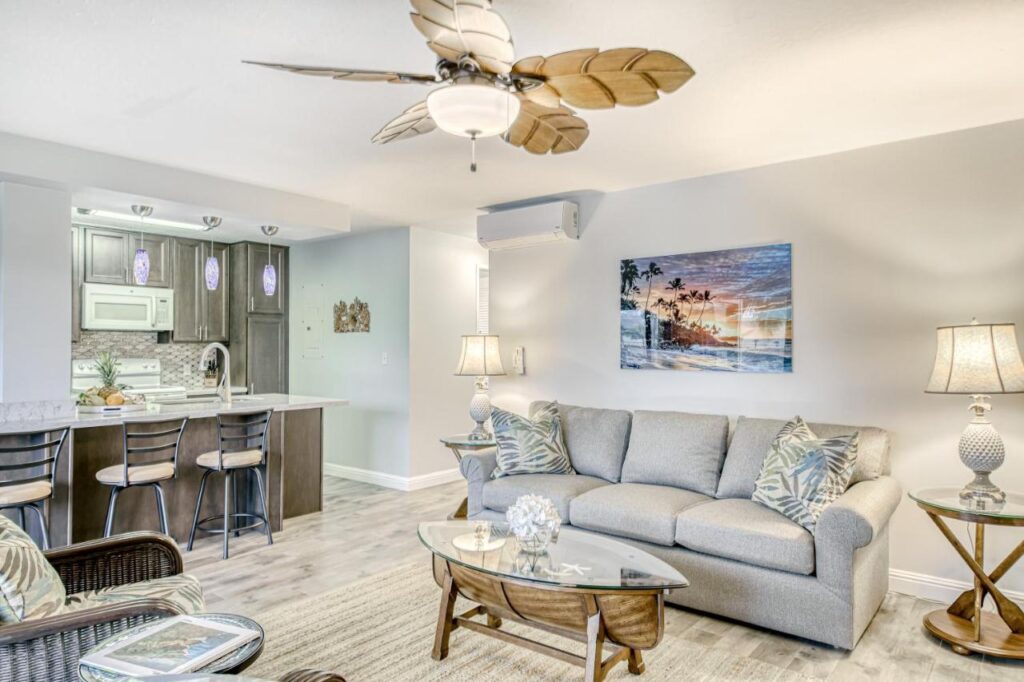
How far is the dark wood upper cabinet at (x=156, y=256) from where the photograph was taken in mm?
6070

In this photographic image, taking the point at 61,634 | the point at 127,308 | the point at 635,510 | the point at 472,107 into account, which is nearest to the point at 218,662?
the point at 61,634

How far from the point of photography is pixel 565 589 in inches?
88.8

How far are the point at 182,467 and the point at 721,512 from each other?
3585mm

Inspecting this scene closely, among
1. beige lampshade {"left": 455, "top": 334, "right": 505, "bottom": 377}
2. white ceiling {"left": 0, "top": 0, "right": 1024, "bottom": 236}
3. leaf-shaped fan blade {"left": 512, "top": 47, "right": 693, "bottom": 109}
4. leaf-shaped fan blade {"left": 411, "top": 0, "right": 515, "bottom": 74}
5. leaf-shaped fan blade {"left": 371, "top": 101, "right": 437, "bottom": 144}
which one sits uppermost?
white ceiling {"left": 0, "top": 0, "right": 1024, "bottom": 236}

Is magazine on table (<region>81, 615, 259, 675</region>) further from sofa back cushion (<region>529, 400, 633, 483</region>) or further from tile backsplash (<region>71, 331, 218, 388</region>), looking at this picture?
tile backsplash (<region>71, 331, 218, 388</region>)

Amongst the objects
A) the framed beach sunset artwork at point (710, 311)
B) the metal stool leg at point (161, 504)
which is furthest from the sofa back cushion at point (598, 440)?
the metal stool leg at point (161, 504)

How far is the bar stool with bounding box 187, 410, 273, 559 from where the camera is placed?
4.13m

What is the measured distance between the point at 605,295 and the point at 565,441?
117 centimetres

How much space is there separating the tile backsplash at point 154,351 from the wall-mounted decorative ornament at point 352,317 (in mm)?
1510

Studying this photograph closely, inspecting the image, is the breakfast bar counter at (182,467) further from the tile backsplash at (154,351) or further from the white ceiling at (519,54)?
the tile backsplash at (154,351)

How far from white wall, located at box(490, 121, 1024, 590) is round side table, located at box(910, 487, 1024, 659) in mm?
367

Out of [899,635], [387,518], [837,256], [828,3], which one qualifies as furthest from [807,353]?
[387,518]

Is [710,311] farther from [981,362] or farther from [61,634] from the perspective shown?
[61,634]

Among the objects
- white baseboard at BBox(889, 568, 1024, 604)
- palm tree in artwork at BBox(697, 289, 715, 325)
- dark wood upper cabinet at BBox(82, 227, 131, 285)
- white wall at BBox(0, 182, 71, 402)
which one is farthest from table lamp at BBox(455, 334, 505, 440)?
dark wood upper cabinet at BBox(82, 227, 131, 285)
